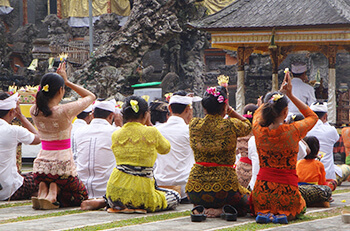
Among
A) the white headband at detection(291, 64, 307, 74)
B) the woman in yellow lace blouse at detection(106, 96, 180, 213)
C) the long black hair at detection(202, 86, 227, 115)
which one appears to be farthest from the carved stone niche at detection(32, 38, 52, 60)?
the long black hair at detection(202, 86, 227, 115)

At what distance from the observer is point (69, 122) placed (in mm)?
6172

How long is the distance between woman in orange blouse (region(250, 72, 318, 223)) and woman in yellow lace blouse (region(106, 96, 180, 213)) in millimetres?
1163

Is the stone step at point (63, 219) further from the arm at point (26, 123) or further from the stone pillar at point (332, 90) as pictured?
the stone pillar at point (332, 90)

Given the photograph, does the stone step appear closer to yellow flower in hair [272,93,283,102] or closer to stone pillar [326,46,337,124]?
yellow flower in hair [272,93,283,102]

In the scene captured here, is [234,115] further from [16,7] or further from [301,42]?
[16,7]

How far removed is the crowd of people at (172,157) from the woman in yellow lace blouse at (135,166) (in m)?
0.01

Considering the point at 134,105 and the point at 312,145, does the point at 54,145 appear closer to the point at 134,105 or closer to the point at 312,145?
the point at 134,105

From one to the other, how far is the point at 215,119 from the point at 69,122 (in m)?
1.75

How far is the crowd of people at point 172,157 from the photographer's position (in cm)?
525

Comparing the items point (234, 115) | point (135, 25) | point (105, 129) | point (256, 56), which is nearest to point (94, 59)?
point (135, 25)

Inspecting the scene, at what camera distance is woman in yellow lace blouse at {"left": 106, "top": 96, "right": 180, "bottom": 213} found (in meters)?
5.84

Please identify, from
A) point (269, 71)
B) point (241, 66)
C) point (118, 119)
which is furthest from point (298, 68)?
point (269, 71)

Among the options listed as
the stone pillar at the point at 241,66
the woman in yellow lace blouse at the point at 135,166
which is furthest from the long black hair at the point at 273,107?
the stone pillar at the point at 241,66

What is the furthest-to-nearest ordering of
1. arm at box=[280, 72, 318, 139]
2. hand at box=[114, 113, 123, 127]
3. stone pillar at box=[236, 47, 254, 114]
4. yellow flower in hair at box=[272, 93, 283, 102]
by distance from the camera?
1. stone pillar at box=[236, 47, 254, 114]
2. hand at box=[114, 113, 123, 127]
3. arm at box=[280, 72, 318, 139]
4. yellow flower in hair at box=[272, 93, 283, 102]
